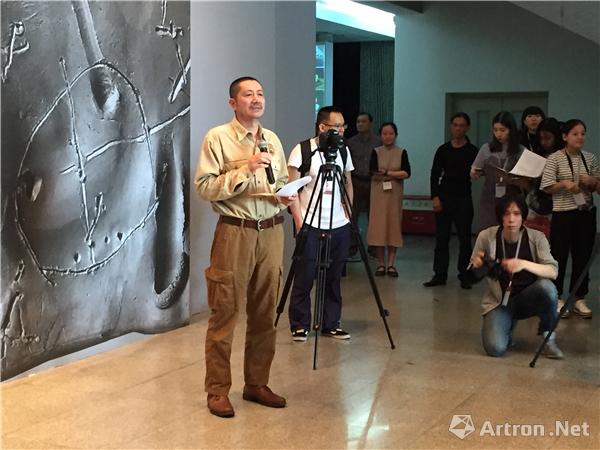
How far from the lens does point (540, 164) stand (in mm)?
6219

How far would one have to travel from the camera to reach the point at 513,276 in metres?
5.16

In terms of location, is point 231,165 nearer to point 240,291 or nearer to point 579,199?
point 240,291

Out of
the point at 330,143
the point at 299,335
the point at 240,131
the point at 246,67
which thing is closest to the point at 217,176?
the point at 240,131

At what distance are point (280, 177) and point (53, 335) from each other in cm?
163

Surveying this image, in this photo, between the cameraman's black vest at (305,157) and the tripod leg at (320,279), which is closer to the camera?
the tripod leg at (320,279)

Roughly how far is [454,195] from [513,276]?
252cm

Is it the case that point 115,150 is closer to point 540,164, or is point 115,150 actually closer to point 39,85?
point 39,85

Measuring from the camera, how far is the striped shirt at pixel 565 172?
6.11 meters

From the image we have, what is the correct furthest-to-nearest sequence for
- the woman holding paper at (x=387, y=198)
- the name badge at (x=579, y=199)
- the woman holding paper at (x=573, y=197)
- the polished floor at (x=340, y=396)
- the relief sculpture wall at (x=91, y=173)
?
the woman holding paper at (x=387, y=198) < the name badge at (x=579, y=199) < the woman holding paper at (x=573, y=197) < the relief sculpture wall at (x=91, y=173) < the polished floor at (x=340, y=396)

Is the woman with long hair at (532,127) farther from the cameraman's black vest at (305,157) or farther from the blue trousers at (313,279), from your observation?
the cameraman's black vest at (305,157)

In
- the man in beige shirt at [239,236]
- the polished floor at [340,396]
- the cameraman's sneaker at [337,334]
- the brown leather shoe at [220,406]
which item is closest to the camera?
the polished floor at [340,396]

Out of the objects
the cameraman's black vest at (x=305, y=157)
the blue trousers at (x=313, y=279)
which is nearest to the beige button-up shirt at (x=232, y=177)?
the cameraman's black vest at (x=305, y=157)

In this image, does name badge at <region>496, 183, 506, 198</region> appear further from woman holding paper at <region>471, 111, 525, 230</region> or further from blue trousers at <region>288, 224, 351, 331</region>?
blue trousers at <region>288, 224, 351, 331</region>

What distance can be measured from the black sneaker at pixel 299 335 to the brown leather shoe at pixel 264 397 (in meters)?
1.30
